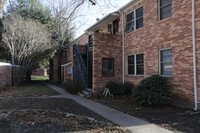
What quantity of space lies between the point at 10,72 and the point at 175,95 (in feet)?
48.1

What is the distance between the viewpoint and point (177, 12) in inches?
306

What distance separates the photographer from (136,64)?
35.1 feet

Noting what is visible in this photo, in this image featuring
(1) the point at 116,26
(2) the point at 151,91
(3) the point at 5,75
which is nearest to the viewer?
(2) the point at 151,91

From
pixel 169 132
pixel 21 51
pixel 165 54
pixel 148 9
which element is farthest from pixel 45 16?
pixel 169 132

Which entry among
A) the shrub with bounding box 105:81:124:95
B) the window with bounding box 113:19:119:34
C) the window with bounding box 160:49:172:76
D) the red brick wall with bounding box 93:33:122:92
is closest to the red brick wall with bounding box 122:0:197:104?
the window with bounding box 160:49:172:76

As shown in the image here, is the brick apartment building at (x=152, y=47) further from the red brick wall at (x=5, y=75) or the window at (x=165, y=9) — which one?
the red brick wall at (x=5, y=75)

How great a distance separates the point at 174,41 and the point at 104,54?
15.3 feet

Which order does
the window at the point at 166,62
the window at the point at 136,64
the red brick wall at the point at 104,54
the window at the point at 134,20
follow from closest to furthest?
the window at the point at 166,62 < the window at the point at 136,64 < the window at the point at 134,20 < the red brick wall at the point at 104,54

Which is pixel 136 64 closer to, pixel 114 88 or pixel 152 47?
pixel 152 47

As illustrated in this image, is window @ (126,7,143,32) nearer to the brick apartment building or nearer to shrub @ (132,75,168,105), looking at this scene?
the brick apartment building

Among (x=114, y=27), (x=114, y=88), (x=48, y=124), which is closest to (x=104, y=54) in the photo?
(x=114, y=88)

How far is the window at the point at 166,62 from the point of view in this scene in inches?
325

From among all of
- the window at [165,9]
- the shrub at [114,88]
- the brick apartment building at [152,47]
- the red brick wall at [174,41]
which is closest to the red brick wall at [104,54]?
the brick apartment building at [152,47]

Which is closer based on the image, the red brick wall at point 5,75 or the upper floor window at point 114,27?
the upper floor window at point 114,27
